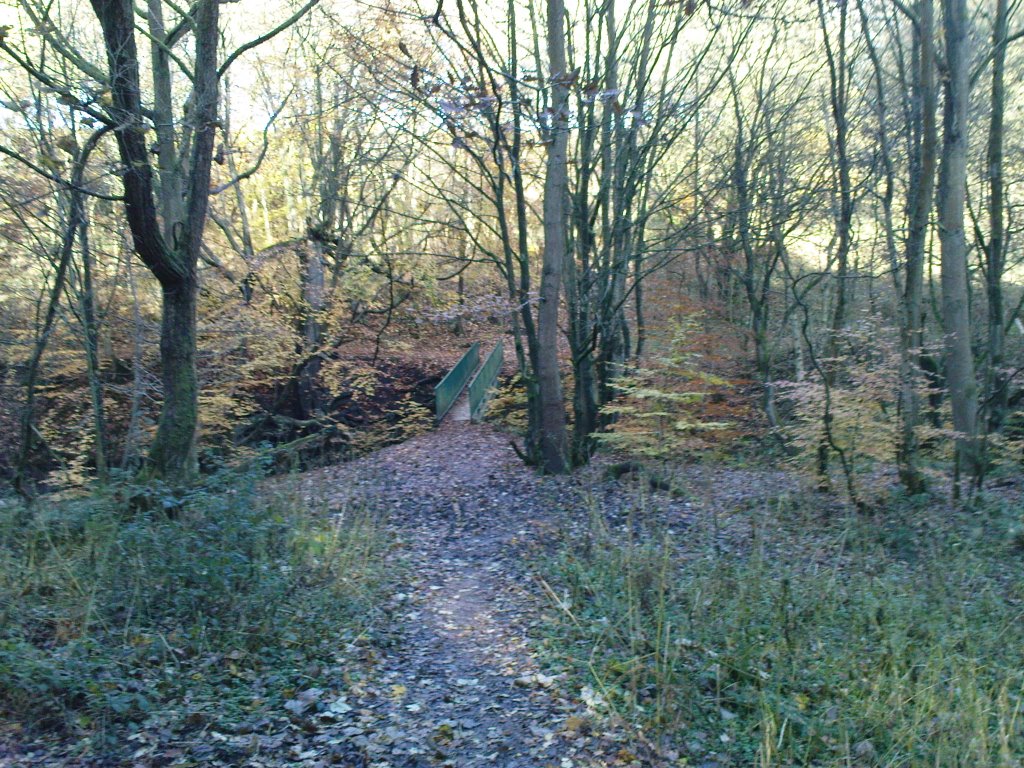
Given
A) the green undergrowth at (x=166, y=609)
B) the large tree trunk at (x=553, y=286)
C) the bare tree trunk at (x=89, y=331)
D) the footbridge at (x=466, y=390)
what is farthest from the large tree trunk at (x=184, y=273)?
the footbridge at (x=466, y=390)

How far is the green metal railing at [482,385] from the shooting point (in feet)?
69.7

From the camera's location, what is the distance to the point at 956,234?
10719 mm

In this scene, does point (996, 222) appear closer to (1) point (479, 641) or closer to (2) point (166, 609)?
(1) point (479, 641)

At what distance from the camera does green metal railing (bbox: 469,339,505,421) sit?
21.2 meters

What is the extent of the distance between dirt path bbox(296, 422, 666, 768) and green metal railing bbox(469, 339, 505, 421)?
9.58 meters

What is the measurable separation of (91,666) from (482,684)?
2.47 metres

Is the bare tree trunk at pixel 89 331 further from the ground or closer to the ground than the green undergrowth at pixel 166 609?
further from the ground

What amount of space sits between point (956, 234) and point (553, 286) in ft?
19.1

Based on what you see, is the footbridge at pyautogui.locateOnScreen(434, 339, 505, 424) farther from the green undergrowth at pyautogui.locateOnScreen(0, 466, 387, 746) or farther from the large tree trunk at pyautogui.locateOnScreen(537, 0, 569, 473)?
the green undergrowth at pyautogui.locateOnScreen(0, 466, 387, 746)

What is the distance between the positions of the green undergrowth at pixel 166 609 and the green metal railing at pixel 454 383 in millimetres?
13535

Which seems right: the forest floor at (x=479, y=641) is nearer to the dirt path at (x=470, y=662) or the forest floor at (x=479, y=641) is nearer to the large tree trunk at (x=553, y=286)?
the dirt path at (x=470, y=662)

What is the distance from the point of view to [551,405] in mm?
12758

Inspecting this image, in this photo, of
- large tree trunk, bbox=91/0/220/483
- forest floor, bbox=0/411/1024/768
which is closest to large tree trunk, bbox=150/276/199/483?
large tree trunk, bbox=91/0/220/483

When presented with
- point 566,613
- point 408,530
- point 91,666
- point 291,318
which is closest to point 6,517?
point 91,666
